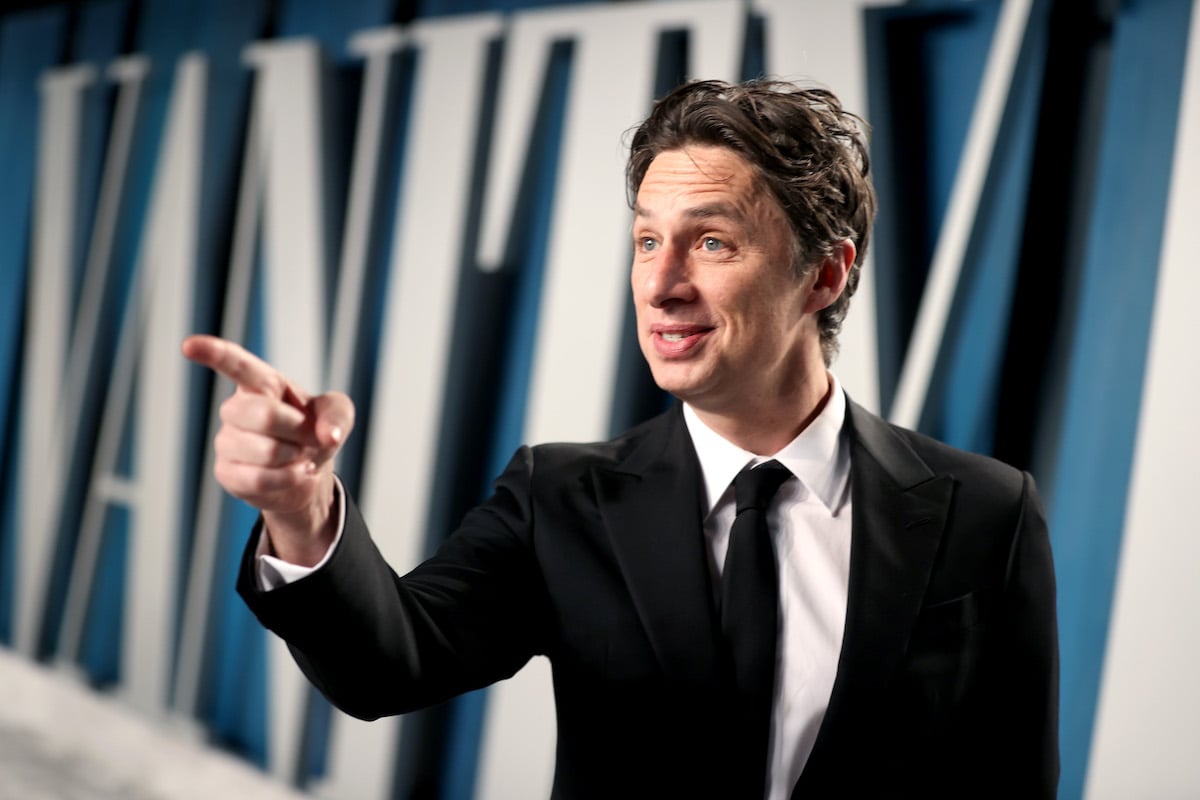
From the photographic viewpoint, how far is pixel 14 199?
4.88 m

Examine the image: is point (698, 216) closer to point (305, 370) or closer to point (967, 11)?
point (967, 11)

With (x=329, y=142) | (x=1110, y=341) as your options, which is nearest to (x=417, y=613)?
(x=1110, y=341)

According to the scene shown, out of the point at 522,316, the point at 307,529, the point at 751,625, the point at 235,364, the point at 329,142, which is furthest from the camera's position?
the point at 329,142

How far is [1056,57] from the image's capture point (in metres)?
2.21

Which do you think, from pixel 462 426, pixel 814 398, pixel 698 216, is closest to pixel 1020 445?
pixel 814 398

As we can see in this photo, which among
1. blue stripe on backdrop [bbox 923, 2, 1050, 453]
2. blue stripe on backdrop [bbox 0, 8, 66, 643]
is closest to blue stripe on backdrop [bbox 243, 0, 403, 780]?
blue stripe on backdrop [bbox 0, 8, 66, 643]

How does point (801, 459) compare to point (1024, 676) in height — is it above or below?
above

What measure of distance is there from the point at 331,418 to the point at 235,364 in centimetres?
9

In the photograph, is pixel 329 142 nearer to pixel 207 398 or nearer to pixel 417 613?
pixel 207 398

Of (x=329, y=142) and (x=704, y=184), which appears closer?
(x=704, y=184)

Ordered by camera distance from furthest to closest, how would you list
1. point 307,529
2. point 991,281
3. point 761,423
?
1. point 991,281
2. point 761,423
3. point 307,529

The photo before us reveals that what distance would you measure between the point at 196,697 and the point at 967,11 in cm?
299

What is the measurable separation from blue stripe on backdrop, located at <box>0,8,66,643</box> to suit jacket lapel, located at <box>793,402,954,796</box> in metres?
4.28

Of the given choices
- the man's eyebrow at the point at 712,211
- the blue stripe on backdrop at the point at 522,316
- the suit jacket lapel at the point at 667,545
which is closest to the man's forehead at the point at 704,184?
the man's eyebrow at the point at 712,211
